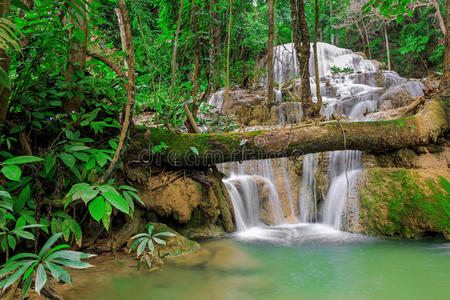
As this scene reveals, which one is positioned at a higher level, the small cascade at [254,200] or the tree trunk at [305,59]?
the tree trunk at [305,59]

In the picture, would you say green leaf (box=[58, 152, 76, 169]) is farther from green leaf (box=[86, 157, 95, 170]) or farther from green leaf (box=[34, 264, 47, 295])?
green leaf (box=[34, 264, 47, 295])

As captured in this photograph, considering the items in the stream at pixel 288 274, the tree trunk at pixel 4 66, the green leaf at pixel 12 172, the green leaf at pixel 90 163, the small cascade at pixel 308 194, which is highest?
the tree trunk at pixel 4 66

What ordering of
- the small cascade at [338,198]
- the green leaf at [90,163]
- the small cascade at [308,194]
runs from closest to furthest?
the green leaf at [90,163], the small cascade at [338,198], the small cascade at [308,194]

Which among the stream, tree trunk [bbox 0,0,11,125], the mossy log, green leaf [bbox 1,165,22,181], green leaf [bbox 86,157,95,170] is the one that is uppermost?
tree trunk [bbox 0,0,11,125]

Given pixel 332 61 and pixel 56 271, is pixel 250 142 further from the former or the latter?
pixel 332 61

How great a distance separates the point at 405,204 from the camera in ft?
13.8

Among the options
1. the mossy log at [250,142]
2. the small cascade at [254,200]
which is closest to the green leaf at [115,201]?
the mossy log at [250,142]

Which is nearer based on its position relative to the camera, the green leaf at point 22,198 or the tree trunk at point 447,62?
the green leaf at point 22,198

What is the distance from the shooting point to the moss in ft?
13.1

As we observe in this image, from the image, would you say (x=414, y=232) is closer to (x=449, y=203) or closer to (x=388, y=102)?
(x=449, y=203)

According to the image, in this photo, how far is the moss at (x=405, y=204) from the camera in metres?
4.00

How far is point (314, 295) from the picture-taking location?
2.50 m

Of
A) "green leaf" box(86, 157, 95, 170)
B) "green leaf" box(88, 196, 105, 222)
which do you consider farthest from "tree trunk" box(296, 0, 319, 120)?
"green leaf" box(88, 196, 105, 222)

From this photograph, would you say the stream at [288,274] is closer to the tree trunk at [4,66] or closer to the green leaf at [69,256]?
the green leaf at [69,256]
